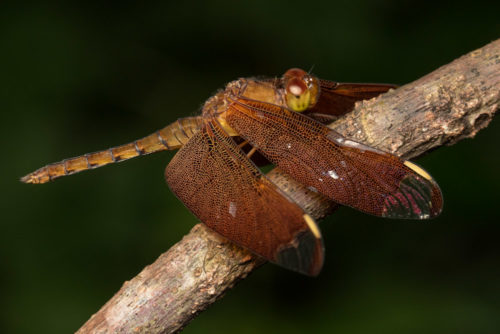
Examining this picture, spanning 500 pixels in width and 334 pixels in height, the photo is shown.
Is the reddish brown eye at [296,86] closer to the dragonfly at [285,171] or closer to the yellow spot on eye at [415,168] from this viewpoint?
the dragonfly at [285,171]

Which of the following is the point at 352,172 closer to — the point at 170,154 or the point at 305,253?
the point at 305,253

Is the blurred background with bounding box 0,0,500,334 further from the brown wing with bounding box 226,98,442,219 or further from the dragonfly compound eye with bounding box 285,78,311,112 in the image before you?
the brown wing with bounding box 226,98,442,219

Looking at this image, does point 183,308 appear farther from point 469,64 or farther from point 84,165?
point 469,64

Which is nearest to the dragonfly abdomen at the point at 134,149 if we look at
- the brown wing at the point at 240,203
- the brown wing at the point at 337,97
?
the brown wing at the point at 240,203

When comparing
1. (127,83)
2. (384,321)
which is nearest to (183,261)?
(384,321)

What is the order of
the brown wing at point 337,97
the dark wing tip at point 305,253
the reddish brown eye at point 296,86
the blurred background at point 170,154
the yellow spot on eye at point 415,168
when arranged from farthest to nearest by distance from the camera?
the blurred background at point 170,154 → the brown wing at point 337,97 → the reddish brown eye at point 296,86 → the yellow spot on eye at point 415,168 → the dark wing tip at point 305,253

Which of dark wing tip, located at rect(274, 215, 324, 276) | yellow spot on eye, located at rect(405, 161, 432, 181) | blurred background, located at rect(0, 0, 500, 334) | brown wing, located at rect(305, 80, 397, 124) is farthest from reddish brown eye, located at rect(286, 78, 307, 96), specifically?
dark wing tip, located at rect(274, 215, 324, 276)

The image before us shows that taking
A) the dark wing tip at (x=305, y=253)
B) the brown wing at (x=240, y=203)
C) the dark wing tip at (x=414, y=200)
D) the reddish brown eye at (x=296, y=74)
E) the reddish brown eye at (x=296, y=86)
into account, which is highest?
the reddish brown eye at (x=296, y=74)

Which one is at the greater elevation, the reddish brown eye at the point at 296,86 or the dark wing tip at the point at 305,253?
the reddish brown eye at the point at 296,86

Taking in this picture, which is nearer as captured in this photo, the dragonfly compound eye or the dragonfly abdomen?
the dragonfly compound eye

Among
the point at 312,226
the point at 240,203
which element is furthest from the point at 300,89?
the point at 312,226
